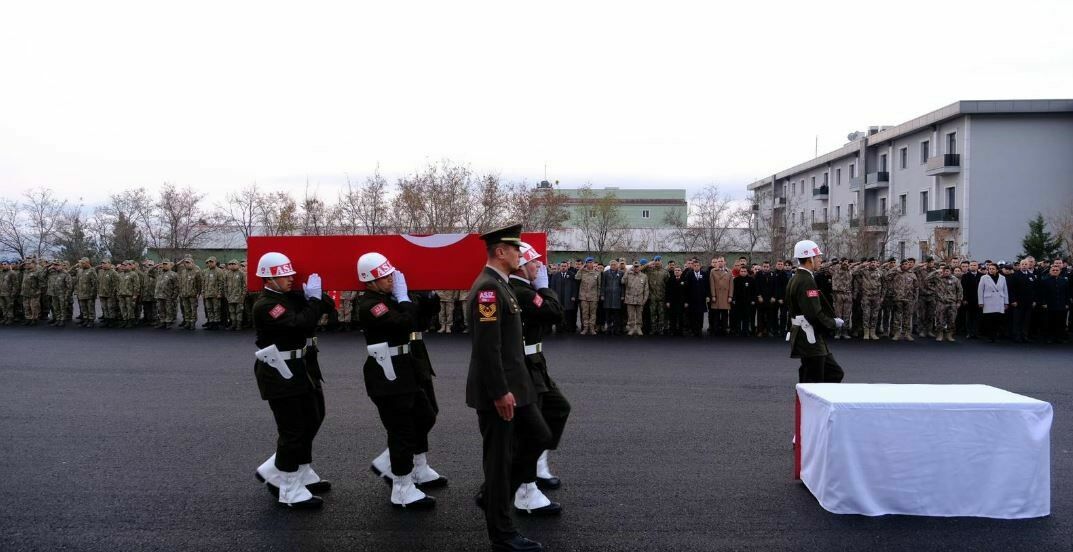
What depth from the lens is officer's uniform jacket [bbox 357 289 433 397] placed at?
5.82 meters

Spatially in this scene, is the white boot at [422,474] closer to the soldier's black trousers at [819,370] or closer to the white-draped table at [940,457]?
the white-draped table at [940,457]

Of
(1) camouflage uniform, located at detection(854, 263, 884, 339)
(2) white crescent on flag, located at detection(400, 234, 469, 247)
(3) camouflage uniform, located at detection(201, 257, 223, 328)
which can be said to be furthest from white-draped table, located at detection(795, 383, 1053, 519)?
(3) camouflage uniform, located at detection(201, 257, 223, 328)

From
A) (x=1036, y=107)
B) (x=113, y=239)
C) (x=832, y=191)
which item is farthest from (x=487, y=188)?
(x=832, y=191)

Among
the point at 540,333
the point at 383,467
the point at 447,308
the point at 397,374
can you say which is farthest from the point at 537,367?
the point at 447,308

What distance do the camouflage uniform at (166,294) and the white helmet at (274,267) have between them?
633 inches

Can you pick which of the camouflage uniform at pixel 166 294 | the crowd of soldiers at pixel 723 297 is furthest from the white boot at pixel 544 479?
the camouflage uniform at pixel 166 294

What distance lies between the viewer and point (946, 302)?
17438 mm

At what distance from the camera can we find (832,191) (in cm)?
5916

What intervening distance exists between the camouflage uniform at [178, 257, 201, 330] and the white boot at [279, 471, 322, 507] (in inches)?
611

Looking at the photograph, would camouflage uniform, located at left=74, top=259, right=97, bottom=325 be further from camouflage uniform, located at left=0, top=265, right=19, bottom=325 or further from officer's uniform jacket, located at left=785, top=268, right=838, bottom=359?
officer's uniform jacket, located at left=785, top=268, right=838, bottom=359

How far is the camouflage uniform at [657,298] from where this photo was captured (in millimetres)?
18688

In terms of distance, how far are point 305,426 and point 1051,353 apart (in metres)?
15.2

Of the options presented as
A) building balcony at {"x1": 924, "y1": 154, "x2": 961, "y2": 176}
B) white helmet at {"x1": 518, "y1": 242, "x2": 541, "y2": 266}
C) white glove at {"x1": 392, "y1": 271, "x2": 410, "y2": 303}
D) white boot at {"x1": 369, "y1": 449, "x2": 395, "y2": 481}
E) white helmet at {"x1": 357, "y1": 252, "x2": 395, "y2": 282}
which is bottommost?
white boot at {"x1": 369, "y1": 449, "x2": 395, "y2": 481}

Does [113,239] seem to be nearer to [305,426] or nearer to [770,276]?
[770,276]
